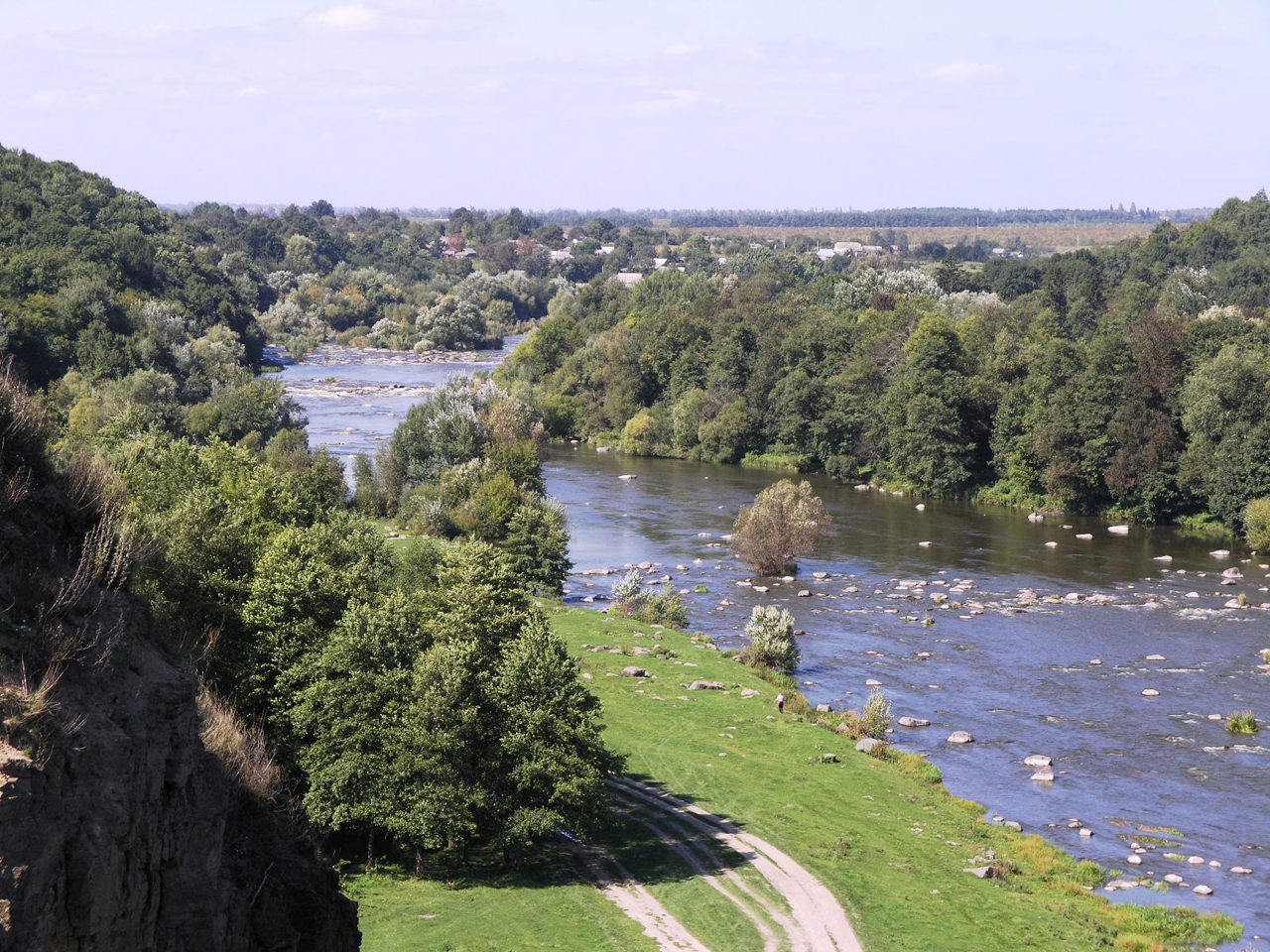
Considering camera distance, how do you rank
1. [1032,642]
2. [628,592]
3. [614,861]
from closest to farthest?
[614,861], [1032,642], [628,592]

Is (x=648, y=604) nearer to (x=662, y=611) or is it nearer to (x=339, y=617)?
(x=662, y=611)

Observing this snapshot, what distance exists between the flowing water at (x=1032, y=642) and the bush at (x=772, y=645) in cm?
118

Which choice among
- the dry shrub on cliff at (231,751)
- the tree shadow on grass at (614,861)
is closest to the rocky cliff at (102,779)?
the dry shrub on cliff at (231,751)

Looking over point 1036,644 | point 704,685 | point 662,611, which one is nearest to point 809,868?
point 704,685

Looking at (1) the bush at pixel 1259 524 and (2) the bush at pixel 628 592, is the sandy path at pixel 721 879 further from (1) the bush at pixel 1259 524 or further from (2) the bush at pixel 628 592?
(1) the bush at pixel 1259 524

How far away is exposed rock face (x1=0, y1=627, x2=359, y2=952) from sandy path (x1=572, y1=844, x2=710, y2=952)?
9.98 meters

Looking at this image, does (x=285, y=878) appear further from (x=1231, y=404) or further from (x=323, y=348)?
(x=323, y=348)

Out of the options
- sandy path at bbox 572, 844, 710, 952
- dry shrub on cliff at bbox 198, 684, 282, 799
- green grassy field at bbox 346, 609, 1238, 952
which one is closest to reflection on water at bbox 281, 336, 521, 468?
green grassy field at bbox 346, 609, 1238, 952

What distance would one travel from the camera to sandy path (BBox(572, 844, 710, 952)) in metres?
28.4

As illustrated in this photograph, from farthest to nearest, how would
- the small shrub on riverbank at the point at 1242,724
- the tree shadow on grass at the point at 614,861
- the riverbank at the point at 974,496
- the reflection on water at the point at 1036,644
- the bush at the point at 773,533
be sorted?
the riverbank at the point at 974,496 < the bush at the point at 773,533 < the small shrub on riverbank at the point at 1242,724 < the reflection on water at the point at 1036,644 < the tree shadow on grass at the point at 614,861

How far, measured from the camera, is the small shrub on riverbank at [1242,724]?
4478cm

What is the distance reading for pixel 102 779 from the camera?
15109 mm

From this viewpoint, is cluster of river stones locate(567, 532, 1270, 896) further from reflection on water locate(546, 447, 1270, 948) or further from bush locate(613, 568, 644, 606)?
bush locate(613, 568, 644, 606)

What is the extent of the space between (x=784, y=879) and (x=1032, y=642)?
27280 mm
